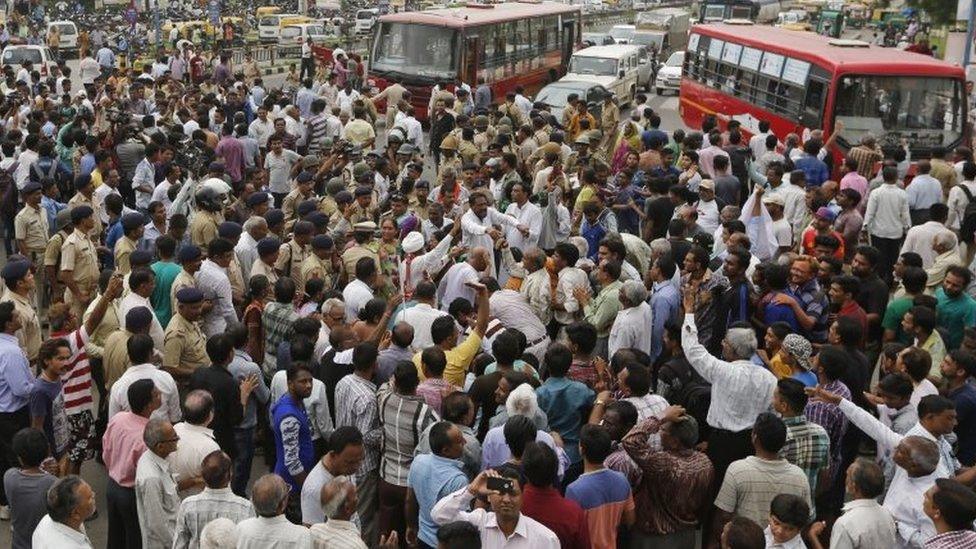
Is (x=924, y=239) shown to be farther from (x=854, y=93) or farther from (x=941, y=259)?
(x=854, y=93)

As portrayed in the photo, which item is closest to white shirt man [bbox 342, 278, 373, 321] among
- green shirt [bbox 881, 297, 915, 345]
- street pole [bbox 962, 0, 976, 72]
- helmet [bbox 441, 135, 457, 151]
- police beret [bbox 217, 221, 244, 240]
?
police beret [bbox 217, 221, 244, 240]

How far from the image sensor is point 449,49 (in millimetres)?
22594

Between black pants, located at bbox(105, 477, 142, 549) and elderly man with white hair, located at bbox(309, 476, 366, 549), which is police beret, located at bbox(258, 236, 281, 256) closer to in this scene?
black pants, located at bbox(105, 477, 142, 549)

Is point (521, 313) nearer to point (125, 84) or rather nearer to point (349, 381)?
point (349, 381)

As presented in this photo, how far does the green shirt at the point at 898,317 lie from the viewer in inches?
311

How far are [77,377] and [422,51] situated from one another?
16.8 m

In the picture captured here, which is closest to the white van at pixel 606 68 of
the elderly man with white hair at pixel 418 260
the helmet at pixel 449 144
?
the helmet at pixel 449 144

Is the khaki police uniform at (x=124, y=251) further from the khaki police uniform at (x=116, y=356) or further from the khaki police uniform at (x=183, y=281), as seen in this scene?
the khaki police uniform at (x=116, y=356)

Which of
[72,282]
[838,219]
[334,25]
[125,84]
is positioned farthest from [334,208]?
[334,25]

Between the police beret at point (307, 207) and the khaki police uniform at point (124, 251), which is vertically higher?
the police beret at point (307, 207)

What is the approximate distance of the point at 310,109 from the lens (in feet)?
55.3

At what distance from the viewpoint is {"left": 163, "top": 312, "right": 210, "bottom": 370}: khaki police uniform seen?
272 inches

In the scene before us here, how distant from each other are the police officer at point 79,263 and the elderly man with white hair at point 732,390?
16.5ft

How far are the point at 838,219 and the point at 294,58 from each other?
29.0 m
